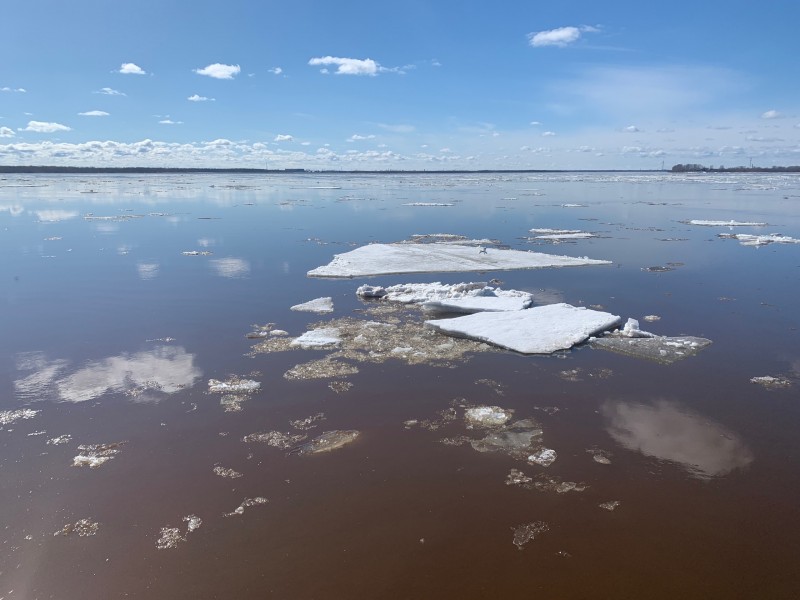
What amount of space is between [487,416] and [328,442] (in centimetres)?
175

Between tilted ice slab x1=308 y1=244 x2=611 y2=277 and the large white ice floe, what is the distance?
6.69ft

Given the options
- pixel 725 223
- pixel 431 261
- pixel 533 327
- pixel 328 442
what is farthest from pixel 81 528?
pixel 725 223

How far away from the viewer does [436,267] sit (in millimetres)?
14148

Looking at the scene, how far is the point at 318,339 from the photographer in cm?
832

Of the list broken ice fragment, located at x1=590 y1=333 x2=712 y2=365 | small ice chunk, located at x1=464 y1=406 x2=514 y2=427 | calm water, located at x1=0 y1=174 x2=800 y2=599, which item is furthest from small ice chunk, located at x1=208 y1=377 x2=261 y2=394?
broken ice fragment, located at x1=590 y1=333 x2=712 y2=365

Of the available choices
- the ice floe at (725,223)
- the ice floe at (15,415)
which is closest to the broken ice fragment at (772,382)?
the ice floe at (15,415)

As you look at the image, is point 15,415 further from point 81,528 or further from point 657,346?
point 657,346

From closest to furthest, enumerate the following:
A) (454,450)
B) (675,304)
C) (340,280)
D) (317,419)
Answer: (454,450)
(317,419)
(675,304)
(340,280)

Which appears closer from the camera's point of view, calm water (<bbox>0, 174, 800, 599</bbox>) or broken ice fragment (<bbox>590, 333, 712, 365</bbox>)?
calm water (<bbox>0, 174, 800, 599</bbox>)

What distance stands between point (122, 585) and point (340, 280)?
967 centimetres

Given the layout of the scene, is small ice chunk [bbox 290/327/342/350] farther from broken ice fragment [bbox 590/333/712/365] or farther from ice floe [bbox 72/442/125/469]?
broken ice fragment [bbox 590/333/712/365]

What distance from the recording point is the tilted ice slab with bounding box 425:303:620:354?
319 inches

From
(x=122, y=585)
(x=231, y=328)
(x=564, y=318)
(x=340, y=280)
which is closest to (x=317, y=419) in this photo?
(x=122, y=585)

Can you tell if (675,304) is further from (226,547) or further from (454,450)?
(226,547)
